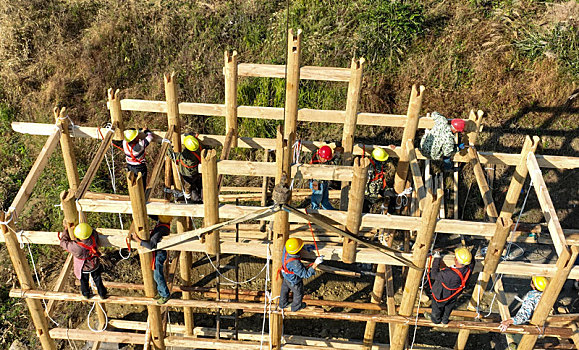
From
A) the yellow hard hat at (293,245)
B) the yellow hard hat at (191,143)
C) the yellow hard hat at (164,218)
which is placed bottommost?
the yellow hard hat at (164,218)

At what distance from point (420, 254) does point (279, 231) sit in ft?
7.24

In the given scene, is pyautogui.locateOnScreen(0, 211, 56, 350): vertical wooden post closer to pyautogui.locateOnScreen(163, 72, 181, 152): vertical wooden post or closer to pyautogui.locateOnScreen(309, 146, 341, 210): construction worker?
pyautogui.locateOnScreen(163, 72, 181, 152): vertical wooden post

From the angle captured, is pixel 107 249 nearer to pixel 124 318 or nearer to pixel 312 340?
pixel 124 318

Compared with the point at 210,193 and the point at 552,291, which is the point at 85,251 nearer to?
the point at 210,193

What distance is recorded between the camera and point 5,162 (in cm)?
1554

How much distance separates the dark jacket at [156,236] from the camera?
7.91 meters

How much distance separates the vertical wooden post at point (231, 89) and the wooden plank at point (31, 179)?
3186 millimetres

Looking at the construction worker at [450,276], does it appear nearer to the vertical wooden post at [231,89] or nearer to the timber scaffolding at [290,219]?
the timber scaffolding at [290,219]

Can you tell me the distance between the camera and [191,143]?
9.55 m

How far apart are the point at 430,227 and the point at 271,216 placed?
2391mm

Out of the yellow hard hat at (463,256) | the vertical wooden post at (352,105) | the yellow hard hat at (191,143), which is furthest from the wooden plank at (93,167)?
the yellow hard hat at (463,256)

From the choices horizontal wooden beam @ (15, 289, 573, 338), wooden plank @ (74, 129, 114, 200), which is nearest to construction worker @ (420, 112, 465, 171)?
horizontal wooden beam @ (15, 289, 573, 338)

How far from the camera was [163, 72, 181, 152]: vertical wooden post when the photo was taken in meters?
9.09

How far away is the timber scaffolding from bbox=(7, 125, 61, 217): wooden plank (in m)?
0.02
